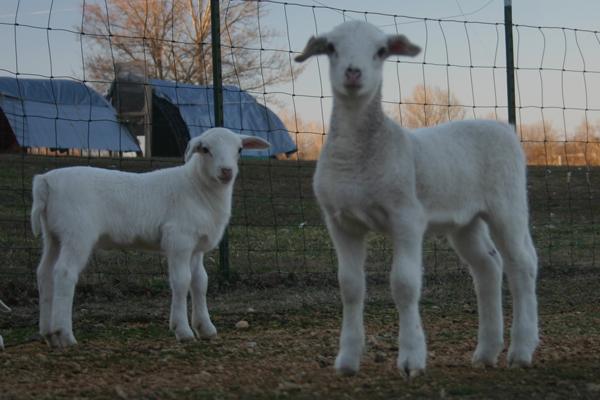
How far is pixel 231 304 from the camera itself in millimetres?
8352

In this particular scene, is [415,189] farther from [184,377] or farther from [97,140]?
[97,140]

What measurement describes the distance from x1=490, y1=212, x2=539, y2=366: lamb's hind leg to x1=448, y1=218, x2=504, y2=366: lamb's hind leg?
3.8 inches

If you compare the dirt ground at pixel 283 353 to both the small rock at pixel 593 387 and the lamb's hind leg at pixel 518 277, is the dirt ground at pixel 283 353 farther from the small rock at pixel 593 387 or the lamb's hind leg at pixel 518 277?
the lamb's hind leg at pixel 518 277

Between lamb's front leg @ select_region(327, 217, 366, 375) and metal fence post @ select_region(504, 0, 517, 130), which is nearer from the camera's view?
lamb's front leg @ select_region(327, 217, 366, 375)

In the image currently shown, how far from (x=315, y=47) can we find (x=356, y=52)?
0.98 ft

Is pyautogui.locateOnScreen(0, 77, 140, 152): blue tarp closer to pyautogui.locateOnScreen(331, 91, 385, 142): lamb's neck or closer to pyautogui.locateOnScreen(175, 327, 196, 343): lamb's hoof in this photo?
pyautogui.locateOnScreen(175, 327, 196, 343): lamb's hoof

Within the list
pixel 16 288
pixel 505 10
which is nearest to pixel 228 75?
pixel 505 10

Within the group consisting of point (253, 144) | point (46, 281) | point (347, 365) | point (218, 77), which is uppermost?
point (218, 77)

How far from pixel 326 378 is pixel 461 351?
1365 millimetres

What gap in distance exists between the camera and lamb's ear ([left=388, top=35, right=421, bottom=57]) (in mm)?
4926

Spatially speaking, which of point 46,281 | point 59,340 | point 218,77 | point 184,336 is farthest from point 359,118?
point 218,77

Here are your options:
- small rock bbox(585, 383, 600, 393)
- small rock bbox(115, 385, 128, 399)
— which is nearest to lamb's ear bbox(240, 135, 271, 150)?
small rock bbox(115, 385, 128, 399)

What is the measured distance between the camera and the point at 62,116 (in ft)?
70.9

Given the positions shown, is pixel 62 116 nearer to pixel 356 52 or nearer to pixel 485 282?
pixel 485 282
